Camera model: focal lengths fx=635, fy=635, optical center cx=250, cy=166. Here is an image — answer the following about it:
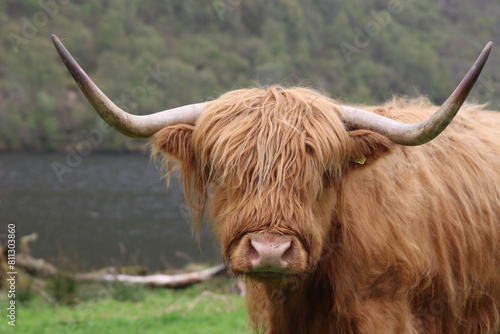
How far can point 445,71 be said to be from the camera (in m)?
76.2

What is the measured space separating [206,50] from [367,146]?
88799mm

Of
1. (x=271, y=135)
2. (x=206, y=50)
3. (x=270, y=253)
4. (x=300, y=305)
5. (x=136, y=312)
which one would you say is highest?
(x=206, y=50)

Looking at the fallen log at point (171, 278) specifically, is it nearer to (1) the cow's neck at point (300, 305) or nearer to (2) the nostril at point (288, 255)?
(1) the cow's neck at point (300, 305)

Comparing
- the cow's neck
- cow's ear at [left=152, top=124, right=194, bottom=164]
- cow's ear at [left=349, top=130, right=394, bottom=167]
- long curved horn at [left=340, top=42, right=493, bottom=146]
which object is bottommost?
the cow's neck

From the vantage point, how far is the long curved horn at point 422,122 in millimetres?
3139

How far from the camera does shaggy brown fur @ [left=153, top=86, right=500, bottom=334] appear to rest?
137 inches

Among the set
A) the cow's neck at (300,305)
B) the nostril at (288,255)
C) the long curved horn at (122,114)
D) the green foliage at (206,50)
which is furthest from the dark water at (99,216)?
the green foliage at (206,50)

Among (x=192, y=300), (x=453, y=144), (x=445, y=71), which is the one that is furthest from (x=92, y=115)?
(x=453, y=144)

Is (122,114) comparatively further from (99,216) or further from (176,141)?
(99,216)


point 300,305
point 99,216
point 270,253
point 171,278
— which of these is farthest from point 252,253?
point 99,216

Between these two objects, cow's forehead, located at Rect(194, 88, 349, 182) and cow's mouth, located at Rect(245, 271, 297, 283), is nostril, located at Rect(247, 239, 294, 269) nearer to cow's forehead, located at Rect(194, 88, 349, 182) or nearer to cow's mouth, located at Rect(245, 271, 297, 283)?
cow's mouth, located at Rect(245, 271, 297, 283)

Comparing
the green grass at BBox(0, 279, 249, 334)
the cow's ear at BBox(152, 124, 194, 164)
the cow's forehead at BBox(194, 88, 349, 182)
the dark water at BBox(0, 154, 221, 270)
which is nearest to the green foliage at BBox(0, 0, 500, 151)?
the dark water at BBox(0, 154, 221, 270)

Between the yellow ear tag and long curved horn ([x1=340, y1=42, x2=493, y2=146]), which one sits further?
the yellow ear tag

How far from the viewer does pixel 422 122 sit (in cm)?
342
